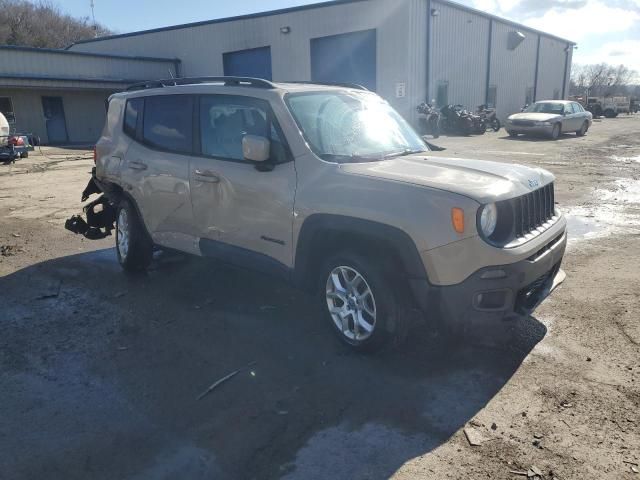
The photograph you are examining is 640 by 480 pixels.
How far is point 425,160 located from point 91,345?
3.12 meters

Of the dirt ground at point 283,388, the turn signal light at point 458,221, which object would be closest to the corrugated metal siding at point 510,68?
the dirt ground at point 283,388

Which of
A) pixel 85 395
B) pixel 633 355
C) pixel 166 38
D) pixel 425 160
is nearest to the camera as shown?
pixel 85 395

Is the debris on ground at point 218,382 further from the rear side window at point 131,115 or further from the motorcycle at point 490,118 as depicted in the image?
the motorcycle at point 490,118

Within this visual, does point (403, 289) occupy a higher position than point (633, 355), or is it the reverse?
point (403, 289)

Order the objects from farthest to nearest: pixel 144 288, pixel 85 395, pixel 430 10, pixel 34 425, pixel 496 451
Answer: pixel 430 10
pixel 144 288
pixel 85 395
pixel 34 425
pixel 496 451

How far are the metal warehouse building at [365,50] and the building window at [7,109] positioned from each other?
88.5 inches

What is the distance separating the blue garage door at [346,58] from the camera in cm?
2530

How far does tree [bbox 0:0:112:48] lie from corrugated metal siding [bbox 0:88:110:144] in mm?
31519

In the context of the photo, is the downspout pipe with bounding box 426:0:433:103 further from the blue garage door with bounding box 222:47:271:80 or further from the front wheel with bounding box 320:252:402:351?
the front wheel with bounding box 320:252:402:351

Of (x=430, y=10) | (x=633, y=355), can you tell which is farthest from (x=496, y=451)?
(x=430, y=10)

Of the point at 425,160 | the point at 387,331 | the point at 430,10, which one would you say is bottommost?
the point at 387,331

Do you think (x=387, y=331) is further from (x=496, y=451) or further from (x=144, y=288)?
(x=144, y=288)

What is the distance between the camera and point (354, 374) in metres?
3.67

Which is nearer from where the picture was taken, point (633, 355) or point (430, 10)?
point (633, 355)
